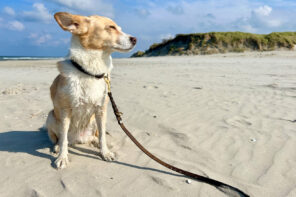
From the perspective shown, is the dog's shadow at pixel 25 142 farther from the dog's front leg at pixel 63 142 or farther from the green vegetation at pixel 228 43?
the green vegetation at pixel 228 43

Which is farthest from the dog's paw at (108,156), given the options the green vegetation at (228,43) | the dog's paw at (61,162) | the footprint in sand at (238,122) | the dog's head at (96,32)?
the green vegetation at (228,43)

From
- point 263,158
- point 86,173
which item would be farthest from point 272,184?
point 86,173

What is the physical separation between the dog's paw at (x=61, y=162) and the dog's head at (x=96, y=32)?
1.40m

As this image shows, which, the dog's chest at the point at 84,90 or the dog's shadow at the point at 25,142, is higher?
the dog's chest at the point at 84,90

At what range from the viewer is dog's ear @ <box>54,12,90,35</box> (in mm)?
2691

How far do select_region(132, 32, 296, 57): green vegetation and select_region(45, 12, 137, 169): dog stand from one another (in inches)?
962

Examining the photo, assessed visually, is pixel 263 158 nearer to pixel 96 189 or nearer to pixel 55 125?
pixel 96 189

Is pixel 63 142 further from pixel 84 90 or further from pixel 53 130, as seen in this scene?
pixel 84 90

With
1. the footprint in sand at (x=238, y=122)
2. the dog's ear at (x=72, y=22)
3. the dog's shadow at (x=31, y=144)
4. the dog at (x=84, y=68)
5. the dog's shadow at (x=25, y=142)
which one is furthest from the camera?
the footprint in sand at (x=238, y=122)

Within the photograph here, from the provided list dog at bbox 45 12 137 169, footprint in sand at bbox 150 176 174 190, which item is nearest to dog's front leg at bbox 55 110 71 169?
dog at bbox 45 12 137 169

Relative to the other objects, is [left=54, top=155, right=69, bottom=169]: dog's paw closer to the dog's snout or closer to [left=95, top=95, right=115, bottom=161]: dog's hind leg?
[left=95, top=95, right=115, bottom=161]: dog's hind leg

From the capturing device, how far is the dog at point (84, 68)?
111 inches

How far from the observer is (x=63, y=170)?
281 cm

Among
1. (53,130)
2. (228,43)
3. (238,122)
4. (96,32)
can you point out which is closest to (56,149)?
(53,130)
